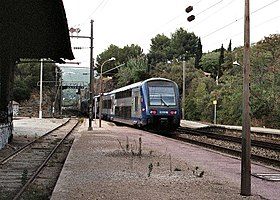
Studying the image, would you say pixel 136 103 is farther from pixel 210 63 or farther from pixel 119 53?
pixel 119 53

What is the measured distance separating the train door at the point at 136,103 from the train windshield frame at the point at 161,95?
1.60 m

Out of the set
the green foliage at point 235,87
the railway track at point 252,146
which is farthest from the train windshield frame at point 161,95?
the green foliage at point 235,87

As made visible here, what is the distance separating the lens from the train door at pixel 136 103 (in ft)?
110

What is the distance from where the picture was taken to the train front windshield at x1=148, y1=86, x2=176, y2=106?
3195cm

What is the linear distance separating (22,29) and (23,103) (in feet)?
245

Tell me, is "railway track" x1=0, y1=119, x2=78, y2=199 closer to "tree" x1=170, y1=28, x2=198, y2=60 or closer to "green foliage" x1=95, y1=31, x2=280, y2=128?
"green foliage" x1=95, y1=31, x2=280, y2=128

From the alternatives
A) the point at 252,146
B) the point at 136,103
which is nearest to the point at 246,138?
the point at 252,146

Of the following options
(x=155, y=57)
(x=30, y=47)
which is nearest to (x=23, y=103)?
(x=155, y=57)

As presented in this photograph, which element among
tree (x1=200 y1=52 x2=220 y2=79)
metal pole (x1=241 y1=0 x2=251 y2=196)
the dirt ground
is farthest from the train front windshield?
tree (x1=200 y1=52 x2=220 y2=79)

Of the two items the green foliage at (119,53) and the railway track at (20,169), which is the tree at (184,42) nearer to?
the green foliage at (119,53)

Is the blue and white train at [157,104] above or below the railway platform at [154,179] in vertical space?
above

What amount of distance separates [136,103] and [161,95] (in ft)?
10.1

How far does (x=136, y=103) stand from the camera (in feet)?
114

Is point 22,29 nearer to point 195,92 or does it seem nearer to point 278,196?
point 278,196
